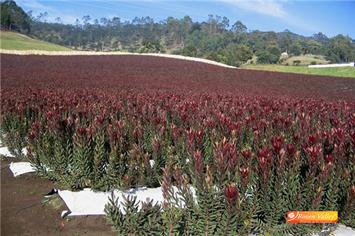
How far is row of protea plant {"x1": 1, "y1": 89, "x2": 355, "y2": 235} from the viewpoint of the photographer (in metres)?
3.42

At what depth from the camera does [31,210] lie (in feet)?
15.0

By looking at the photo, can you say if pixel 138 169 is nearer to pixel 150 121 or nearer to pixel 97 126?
pixel 97 126

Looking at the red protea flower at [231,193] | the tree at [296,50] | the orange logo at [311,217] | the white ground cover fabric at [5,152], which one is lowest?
the white ground cover fabric at [5,152]

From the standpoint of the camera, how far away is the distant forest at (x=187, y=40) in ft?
300

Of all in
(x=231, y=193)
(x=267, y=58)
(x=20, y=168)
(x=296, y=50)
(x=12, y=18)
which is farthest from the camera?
(x=296, y=50)

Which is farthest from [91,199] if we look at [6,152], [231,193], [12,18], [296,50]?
[296,50]

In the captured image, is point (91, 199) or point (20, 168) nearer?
point (91, 199)

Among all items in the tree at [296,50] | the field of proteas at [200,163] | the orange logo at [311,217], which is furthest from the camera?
the tree at [296,50]

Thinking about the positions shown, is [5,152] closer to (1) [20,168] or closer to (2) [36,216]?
(1) [20,168]

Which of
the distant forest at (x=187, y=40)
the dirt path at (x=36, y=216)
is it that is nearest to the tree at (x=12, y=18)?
the distant forest at (x=187, y=40)

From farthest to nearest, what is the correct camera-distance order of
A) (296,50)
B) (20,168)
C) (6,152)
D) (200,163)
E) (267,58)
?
1. (296,50)
2. (267,58)
3. (6,152)
4. (20,168)
5. (200,163)

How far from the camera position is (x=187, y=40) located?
477ft

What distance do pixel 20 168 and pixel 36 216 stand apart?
5.90 ft

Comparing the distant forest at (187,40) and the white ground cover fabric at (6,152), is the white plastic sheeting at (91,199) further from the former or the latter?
the distant forest at (187,40)
